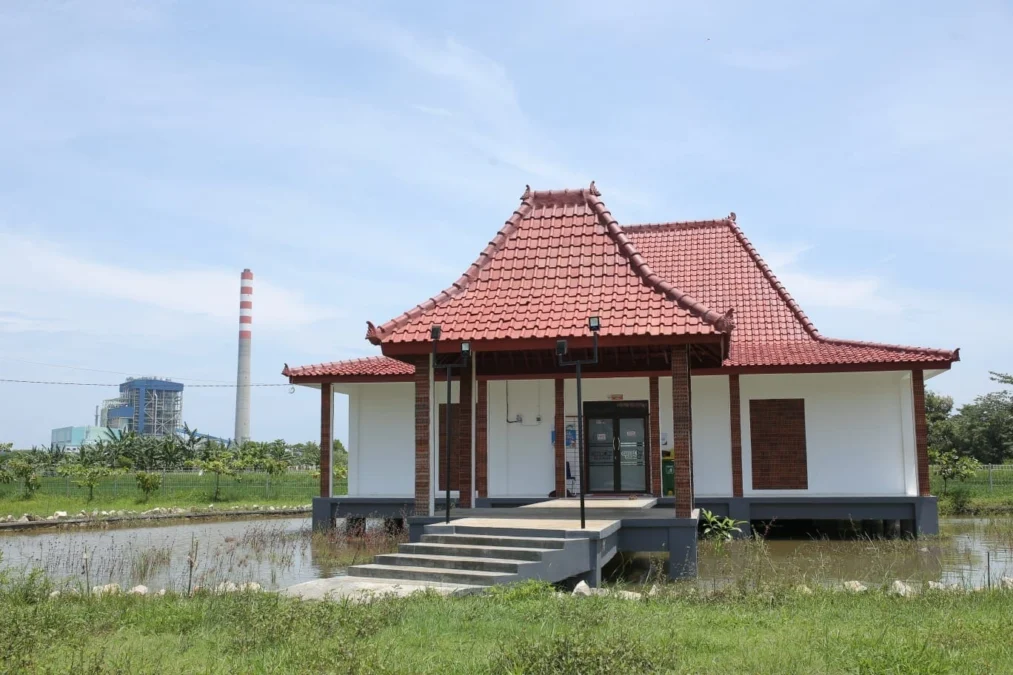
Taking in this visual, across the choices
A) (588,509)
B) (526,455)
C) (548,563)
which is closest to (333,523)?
(526,455)

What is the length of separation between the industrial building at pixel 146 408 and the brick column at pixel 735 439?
9463 cm

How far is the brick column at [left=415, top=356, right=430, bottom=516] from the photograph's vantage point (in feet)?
45.0

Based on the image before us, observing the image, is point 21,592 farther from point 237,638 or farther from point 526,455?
point 526,455

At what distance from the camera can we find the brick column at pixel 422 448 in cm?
1373

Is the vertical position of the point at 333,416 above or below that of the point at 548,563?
above

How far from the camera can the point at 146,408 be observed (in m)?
107

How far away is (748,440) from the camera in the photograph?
805 inches

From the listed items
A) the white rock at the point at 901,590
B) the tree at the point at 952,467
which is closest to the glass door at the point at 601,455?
the white rock at the point at 901,590

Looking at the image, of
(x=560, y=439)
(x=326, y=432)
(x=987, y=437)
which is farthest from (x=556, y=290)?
(x=987, y=437)

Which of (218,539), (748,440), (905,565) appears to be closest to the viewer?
(905,565)

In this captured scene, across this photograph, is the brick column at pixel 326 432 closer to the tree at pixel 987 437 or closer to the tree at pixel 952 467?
the tree at pixel 952 467

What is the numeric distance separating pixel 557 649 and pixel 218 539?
574 inches

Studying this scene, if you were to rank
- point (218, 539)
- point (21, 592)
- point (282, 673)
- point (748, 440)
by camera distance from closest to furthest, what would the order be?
point (282, 673), point (21, 592), point (218, 539), point (748, 440)

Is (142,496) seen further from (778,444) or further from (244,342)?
(244,342)
